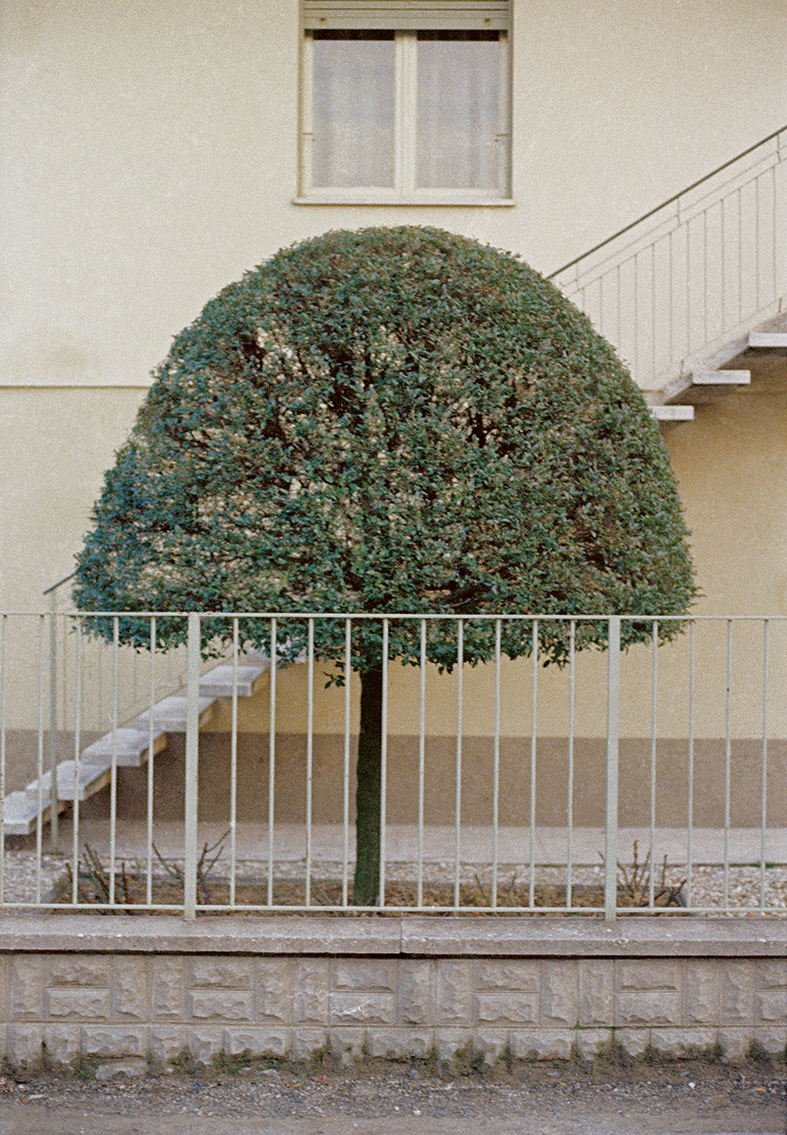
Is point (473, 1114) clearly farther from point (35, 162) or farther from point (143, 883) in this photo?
point (35, 162)

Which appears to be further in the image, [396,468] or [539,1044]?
[396,468]

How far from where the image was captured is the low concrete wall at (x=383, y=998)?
3.80 m

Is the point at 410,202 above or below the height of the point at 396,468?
above

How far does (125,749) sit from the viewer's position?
6.20 metres

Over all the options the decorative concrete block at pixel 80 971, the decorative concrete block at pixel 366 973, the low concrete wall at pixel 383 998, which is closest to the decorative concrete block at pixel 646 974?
the low concrete wall at pixel 383 998

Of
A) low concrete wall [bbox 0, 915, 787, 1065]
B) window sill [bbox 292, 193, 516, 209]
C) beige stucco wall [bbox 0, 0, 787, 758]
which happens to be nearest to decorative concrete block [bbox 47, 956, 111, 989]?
low concrete wall [bbox 0, 915, 787, 1065]

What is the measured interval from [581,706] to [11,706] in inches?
154

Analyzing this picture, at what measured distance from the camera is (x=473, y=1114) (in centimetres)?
359

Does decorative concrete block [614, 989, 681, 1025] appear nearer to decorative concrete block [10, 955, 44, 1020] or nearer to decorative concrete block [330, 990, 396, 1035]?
decorative concrete block [330, 990, 396, 1035]

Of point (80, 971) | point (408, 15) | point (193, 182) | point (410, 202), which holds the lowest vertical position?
point (80, 971)

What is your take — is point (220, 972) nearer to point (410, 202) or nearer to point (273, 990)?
point (273, 990)

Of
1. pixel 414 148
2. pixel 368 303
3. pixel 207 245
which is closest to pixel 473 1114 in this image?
pixel 368 303

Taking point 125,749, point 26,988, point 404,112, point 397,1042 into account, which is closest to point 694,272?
point 404,112

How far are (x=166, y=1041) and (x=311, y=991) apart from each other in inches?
21.5
